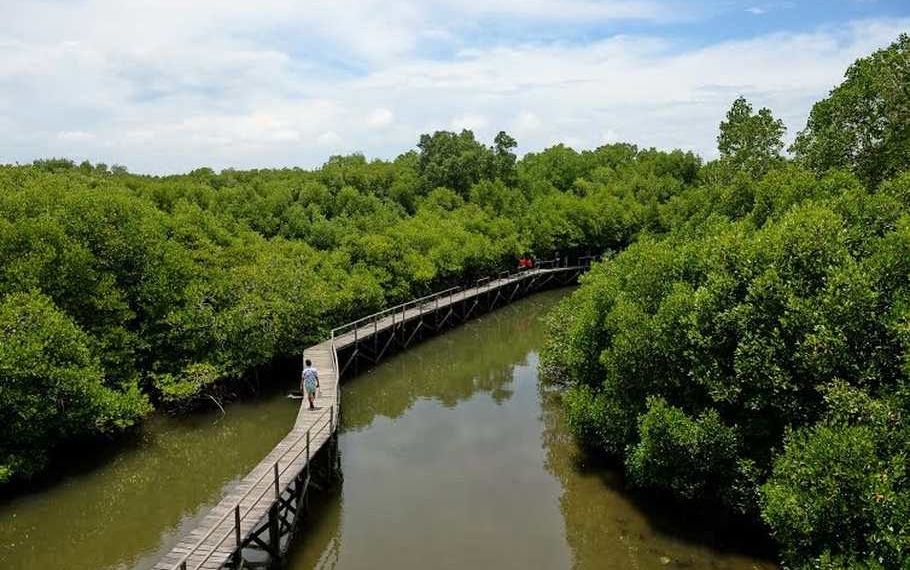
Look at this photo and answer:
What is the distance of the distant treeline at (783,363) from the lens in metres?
10.4

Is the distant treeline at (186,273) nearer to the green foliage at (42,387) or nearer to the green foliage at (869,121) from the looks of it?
the green foliage at (42,387)

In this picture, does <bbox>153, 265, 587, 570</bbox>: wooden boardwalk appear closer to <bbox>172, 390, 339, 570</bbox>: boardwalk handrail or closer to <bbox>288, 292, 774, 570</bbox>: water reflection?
<bbox>172, 390, 339, 570</bbox>: boardwalk handrail

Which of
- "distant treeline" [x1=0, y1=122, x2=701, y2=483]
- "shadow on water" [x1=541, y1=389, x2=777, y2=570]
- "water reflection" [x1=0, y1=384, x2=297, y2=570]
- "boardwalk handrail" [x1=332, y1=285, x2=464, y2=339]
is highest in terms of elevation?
"distant treeline" [x1=0, y1=122, x2=701, y2=483]

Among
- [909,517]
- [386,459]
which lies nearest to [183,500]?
[386,459]

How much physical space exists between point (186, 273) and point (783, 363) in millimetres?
18736

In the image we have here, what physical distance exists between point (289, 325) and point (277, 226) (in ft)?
43.9

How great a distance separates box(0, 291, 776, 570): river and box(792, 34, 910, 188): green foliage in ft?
40.5

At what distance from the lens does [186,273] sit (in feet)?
74.6

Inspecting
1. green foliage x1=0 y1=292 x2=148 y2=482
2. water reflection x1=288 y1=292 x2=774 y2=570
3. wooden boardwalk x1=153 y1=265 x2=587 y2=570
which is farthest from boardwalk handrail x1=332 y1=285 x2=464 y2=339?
green foliage x1=0 y1=292 x2=148 y2=482

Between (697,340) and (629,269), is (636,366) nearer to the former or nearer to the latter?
(697,340)

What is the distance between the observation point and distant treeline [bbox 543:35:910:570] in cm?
1037

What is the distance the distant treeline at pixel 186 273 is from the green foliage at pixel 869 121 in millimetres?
18974

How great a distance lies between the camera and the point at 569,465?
18.8 m

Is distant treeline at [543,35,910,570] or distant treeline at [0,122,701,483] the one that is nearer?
distant treeline at [543,35,910,570]
